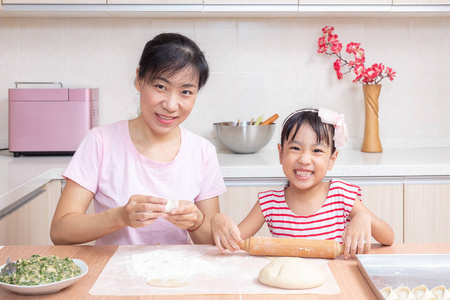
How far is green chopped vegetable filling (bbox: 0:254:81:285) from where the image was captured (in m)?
1.05

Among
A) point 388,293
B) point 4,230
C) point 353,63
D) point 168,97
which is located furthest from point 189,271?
point 353,63

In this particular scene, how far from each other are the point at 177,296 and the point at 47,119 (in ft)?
5.89

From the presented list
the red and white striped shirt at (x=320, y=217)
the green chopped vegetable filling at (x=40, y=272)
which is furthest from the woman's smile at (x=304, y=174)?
the green chopped vegetable filling at (x=40, y=272)

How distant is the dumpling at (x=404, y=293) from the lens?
1.01 m

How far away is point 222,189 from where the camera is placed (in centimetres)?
177

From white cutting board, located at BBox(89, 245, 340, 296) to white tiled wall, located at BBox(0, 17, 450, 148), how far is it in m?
1.71

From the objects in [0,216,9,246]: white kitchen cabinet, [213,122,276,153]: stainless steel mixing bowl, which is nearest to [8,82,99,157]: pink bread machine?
[213,122,276,153]: stainless steel mixing bowl

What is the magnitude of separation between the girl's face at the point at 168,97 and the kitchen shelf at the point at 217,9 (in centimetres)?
115

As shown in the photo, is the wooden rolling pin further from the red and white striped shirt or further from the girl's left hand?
the red and white striped shirt

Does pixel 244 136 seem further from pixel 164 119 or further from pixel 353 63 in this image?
pixel 164 119

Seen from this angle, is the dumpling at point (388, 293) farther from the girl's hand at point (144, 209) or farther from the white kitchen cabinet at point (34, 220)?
the white kitchen cabinet at point (34, 220)

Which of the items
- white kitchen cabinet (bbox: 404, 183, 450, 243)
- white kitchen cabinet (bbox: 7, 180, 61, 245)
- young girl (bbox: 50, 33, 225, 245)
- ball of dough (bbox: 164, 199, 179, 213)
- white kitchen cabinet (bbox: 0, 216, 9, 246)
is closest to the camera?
ball of dough (bbox: 164, 199, 179, 213)

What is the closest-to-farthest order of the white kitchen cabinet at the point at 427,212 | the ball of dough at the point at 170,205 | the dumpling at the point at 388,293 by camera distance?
1. the dumpling at the point at 388,293
2. the ball of dough at the point at 170,205
3. the white kitchen cabinet at the point at 427,212

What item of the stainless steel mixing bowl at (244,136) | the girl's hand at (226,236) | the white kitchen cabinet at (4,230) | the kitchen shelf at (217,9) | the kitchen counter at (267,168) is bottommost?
the white kitchen cabinet at (4,230)
